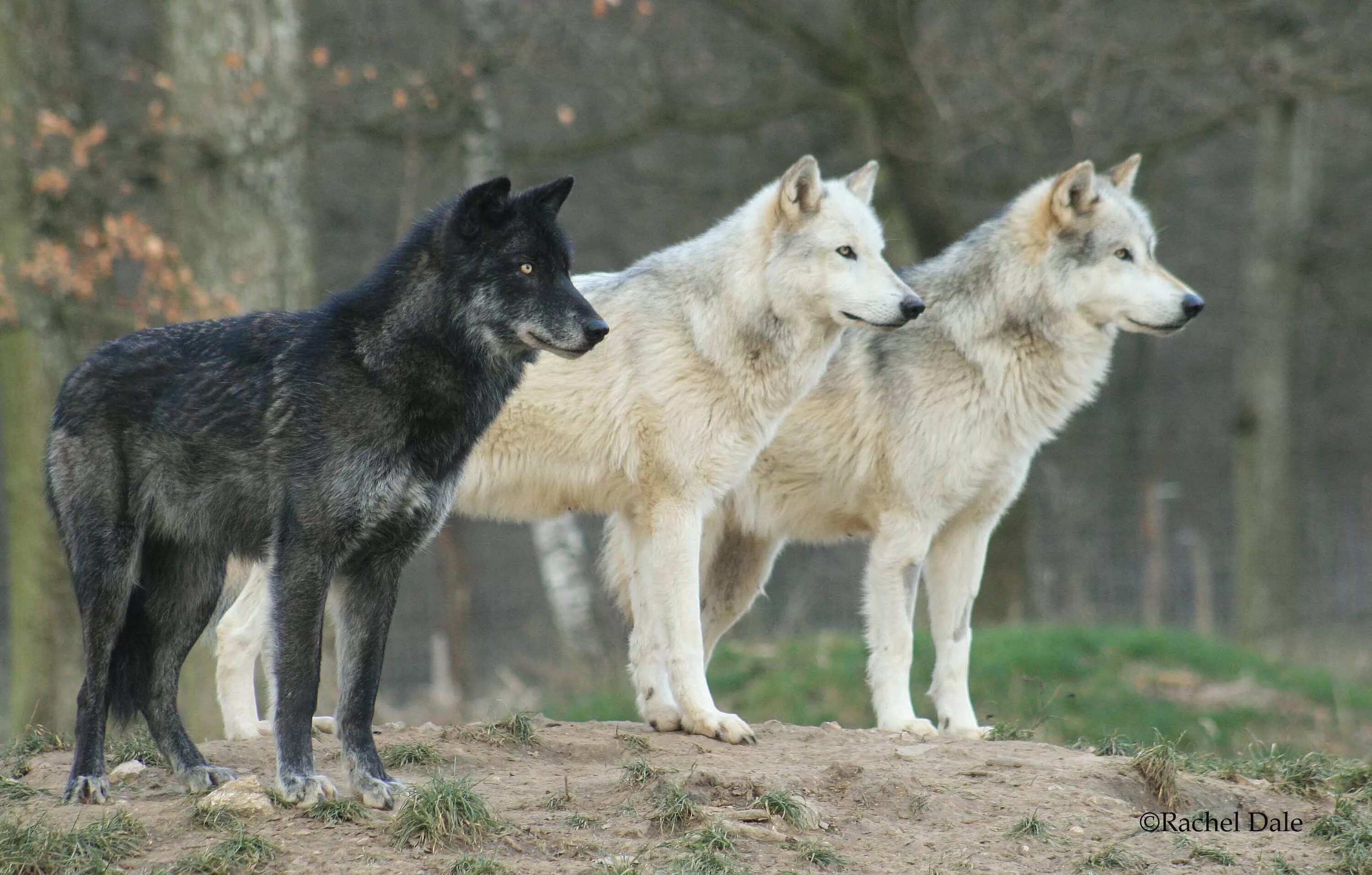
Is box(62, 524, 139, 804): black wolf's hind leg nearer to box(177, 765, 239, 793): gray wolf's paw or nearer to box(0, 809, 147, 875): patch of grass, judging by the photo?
box(177, 765, 239, 793): gray wolf's paw

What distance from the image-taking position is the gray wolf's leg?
393 centimetres

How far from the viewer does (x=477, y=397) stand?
4215 millimetres

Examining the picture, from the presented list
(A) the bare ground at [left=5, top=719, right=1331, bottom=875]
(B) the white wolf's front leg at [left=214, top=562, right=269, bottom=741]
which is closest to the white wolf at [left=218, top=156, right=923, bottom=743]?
(B) the white wolf's front leg at [left=214, top=562, right=269, bottom=741]

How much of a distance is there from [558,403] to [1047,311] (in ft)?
7.85

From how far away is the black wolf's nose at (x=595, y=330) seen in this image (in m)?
4.08

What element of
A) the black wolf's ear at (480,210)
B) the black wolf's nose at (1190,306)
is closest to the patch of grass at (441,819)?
the black wolf's ear at (480,210)

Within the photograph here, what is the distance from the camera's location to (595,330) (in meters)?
4.09

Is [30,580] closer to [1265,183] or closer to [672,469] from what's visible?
[672,469]

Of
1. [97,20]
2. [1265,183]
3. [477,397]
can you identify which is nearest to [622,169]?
[97,20]

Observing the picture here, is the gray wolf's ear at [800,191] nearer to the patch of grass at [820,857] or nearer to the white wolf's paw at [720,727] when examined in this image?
the white wolf's paw at [720,727]

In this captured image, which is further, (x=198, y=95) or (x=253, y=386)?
(x=198, y=95)

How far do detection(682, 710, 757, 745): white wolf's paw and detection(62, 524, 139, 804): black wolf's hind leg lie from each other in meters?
2.11

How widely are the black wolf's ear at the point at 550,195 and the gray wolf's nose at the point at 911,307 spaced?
1692 mm

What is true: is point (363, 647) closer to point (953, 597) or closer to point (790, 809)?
point (790, 809)
